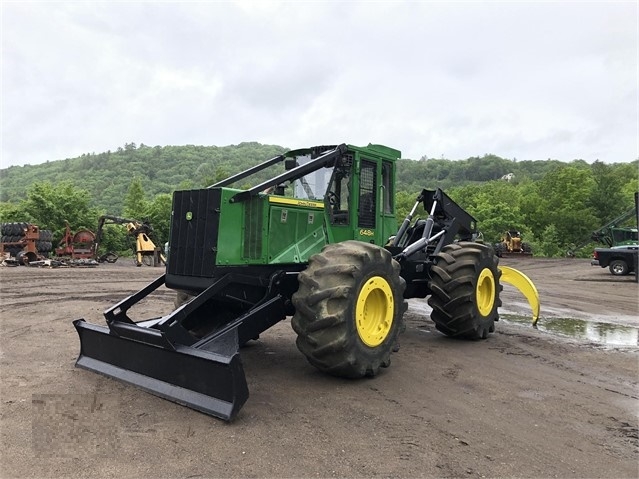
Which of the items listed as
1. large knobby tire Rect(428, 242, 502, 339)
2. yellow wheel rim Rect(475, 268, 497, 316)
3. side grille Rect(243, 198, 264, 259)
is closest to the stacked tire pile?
Result: side grille Rect(243, 198, 264, 259)

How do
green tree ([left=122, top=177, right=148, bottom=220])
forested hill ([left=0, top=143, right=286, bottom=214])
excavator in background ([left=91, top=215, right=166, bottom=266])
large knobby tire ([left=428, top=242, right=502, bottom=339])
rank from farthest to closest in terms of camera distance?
forested hill ([left=0, top=143, right=286, bottom=214])
green tree ([left=122, top=177, right=148, bottom=220])
excavator in background ([left=91, top=215, right=166, bottom=266])
large knobby tire ([left=428, top=242, right=502, bottom=339])

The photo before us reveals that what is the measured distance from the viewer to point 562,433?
4449 millimetres

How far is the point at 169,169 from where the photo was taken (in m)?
95.5

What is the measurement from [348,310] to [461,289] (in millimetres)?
3137

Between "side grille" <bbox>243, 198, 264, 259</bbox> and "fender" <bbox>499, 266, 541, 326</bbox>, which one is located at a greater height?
"side grille" <bbox>243, 198, 264, 259</bbox>

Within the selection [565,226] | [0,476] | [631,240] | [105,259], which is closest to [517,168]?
[565,226]

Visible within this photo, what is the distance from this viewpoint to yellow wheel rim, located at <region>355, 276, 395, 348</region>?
5738mm

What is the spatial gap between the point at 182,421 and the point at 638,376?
566cm

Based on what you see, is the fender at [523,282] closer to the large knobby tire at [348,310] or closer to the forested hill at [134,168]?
the large knobby tire at [348,310]

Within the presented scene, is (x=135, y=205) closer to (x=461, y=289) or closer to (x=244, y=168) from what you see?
(x=244, y=168)

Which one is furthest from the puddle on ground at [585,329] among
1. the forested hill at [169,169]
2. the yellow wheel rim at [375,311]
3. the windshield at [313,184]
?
the forested hill at [169,169]

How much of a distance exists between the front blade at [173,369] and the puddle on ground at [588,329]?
6908 mm

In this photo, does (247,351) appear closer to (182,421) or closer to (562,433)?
(182,421)

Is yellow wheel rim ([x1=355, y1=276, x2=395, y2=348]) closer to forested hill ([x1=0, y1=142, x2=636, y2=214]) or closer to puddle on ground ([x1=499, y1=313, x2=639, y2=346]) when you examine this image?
puddle on ground ([x1=499, y1=313, x2=639, y2=346])
